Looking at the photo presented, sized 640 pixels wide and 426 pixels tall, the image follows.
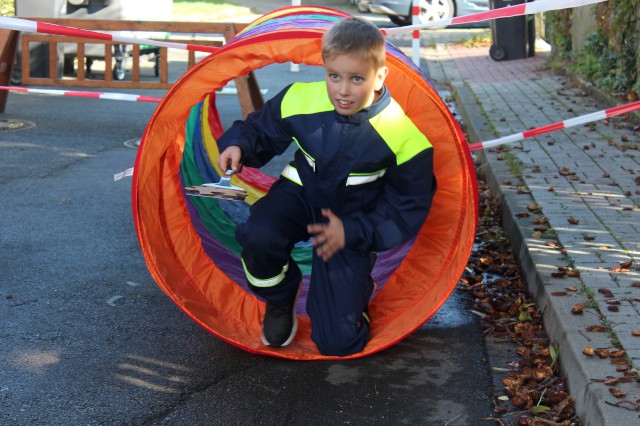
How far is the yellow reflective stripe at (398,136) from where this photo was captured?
421 centimetres

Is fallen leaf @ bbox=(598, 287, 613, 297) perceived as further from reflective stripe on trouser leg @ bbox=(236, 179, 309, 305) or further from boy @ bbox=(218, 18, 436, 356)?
reflective stripe on trouser leg @ bbox=(236, 179, 309, 305)

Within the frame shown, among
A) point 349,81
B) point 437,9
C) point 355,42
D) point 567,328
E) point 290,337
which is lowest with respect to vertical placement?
point 290,337

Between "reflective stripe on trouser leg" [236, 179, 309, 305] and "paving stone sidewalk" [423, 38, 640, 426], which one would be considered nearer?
"paving stone sidewalk" [423, 38, 640, 426]

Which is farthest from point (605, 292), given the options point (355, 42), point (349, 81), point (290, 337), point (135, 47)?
point (135, 47)

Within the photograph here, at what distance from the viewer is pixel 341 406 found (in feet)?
13.0

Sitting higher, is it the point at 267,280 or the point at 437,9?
the point at 437,9

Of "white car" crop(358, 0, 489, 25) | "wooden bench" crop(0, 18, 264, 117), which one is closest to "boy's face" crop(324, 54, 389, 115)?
"wooden bench" crop(0, 18, 264, 117)

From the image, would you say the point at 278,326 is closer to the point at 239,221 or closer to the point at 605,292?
the point at 239,221

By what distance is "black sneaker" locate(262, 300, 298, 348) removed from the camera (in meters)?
4.51

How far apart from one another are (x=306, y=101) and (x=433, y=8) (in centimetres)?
1702

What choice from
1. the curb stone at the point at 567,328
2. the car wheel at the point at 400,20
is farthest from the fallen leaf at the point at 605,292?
the car wheel at the point at 400,20

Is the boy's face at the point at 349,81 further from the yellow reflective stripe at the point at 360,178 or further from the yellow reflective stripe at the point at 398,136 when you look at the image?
the yellow reflective stripe at the point at 360,178

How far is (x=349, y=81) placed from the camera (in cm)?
412

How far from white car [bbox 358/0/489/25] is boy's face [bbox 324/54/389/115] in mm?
16358
